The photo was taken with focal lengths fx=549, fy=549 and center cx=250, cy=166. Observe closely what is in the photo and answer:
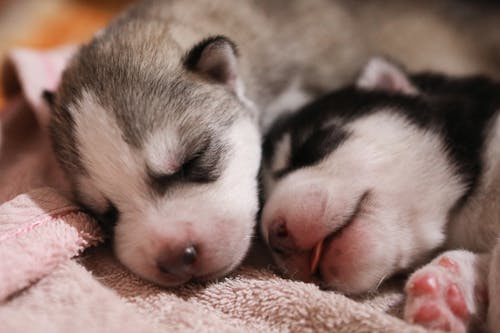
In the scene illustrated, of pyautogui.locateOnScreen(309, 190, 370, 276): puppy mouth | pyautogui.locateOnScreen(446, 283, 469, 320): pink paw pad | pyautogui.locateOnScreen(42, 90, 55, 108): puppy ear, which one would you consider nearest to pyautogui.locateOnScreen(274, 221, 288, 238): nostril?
pyautogui.locateOnScreen(309, 190, 370, 276): puppy mouth

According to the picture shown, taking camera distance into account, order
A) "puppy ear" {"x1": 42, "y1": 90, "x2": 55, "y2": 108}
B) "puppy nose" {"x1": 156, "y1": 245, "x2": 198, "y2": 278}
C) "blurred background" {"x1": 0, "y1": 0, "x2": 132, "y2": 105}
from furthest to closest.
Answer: "blurred background" {"x1": 0, "y1": 0, "x2": 132, "y2": 105} < "puppy ear" {"x1": 42, "y1": 90, "x2": 55, "y2": 108} < "puppy nose" {"x1": 156, "y1": 245, "x2": 198, "y2": 278}

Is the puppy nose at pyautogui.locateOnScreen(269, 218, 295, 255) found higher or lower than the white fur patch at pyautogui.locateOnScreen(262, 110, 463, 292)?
lower

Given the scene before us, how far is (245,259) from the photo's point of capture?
1907mm

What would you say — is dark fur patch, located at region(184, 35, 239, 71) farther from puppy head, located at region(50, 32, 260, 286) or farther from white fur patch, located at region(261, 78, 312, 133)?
white fur patch, located at region(261, 78, 312, 133)

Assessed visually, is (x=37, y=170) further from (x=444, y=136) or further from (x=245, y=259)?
(x=444, y=136)

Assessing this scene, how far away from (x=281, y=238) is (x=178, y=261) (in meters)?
0.35

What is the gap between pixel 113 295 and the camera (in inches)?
62.1

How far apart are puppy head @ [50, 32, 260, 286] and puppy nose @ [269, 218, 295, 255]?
105mm

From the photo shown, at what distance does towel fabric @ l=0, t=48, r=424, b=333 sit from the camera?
146 centimetres

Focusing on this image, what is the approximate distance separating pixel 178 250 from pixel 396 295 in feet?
2.39

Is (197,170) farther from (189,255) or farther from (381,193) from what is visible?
(381,193)

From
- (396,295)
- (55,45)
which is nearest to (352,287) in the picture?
(396,295)

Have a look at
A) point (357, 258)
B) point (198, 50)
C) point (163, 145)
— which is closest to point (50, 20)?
point (198, 50)

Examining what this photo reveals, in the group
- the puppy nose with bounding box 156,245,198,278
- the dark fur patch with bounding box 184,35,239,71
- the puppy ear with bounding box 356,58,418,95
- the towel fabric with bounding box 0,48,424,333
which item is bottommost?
the towel fabric with bounding box 0,48,424,333
